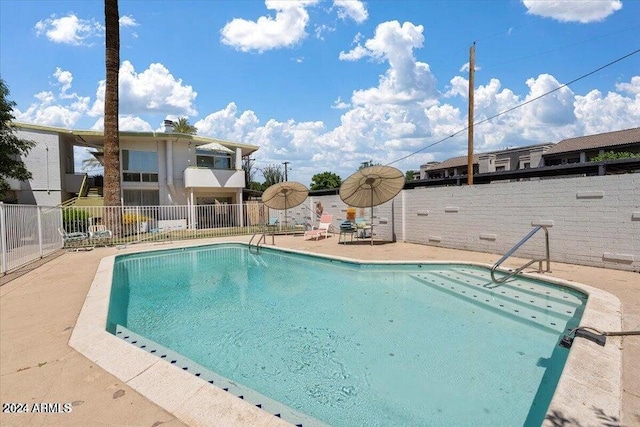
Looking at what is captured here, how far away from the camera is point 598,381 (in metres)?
3.00

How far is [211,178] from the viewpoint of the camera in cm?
2270

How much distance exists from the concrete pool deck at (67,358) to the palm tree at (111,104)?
26.6ft

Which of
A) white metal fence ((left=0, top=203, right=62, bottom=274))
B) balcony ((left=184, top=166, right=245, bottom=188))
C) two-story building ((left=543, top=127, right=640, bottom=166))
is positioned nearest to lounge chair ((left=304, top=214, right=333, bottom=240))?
balcony ((left=184, top=166, right=245, bottom=188))

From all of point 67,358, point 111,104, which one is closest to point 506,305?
point 67,358

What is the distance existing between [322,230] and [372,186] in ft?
15.2

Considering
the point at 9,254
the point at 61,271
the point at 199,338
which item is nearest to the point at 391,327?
the point at 199,338

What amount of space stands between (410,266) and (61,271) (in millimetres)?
9804

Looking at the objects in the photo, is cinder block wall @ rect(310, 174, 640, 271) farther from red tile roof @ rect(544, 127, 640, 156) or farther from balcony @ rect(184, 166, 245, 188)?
red tile roof @ rect(544, 127, 640, 156)

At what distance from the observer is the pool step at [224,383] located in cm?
331

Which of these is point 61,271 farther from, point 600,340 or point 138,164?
point 138,164

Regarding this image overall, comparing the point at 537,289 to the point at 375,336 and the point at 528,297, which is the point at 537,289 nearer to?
the point at 528,297

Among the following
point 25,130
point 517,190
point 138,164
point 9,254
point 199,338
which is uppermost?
point 25,130

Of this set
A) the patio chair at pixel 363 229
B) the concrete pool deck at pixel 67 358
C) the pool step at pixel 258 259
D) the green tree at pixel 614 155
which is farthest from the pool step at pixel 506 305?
the green tree at pixel 614 155

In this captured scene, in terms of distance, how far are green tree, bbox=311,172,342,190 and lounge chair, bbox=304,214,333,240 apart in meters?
32.9
